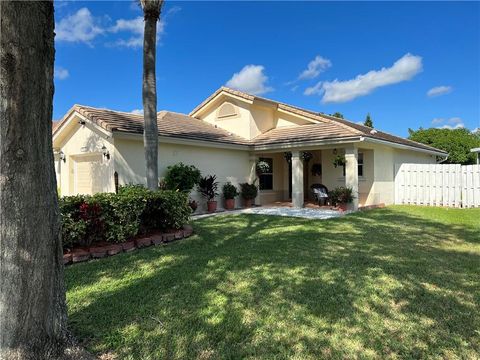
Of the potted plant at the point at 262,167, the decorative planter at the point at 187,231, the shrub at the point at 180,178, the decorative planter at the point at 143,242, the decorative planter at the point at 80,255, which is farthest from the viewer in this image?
the potted plant at the point at 262,167

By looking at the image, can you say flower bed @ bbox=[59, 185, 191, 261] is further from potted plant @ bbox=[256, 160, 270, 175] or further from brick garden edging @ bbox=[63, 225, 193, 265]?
potted plant @ bbox=[256, 160, 270, 175]

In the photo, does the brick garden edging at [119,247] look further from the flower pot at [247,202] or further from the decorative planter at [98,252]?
the flower pot at [247,202]

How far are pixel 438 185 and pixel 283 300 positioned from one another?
50.1ft

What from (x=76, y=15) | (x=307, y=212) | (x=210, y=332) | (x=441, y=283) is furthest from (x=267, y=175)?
(x=210, y=332)

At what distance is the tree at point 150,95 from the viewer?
31.3 feet

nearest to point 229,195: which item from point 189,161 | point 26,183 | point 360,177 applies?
point 189,161

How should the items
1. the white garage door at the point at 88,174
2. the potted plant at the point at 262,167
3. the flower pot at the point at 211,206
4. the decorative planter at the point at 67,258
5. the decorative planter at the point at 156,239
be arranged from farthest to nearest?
the potted plant at the point at 262,167 → the flower pot at the point at 211,206 → the white garage door at the point at 88,174 → the decorative planter at the point at 156,239 → the decorative planter at the point at 67,258

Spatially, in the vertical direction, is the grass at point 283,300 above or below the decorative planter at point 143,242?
below

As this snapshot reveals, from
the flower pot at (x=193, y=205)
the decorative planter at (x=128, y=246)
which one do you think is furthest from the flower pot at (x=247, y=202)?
the decorative planter at (x=128, y=246)

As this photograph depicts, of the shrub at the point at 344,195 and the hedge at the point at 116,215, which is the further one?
the shrub at the point at 344,195

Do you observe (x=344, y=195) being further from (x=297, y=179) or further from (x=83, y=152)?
(x=83, y=152)

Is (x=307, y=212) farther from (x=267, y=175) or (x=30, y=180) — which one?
(x=30, y=180)

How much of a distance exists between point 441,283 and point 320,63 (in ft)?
93.1

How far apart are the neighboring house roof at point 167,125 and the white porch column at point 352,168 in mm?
5128
